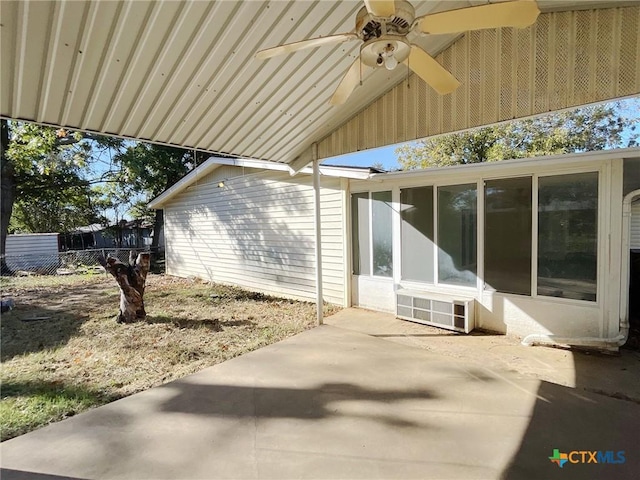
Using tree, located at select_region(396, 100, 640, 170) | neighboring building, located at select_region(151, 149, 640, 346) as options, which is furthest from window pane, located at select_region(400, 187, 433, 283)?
tree, located at select_region(396, 100, 640, 170)

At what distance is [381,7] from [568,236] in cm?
406

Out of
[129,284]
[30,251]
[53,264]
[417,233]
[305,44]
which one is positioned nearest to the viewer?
[305,44]

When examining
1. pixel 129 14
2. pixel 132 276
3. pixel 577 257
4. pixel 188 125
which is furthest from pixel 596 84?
pixel 132 276

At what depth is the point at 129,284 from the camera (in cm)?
555

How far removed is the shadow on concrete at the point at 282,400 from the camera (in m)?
2.85

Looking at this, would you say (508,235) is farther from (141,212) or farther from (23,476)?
(141,212)

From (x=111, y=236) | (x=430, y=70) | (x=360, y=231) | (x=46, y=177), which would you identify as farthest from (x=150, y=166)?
(x=430, y=70)

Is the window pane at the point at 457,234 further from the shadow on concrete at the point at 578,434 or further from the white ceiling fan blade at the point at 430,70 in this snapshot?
the white ceiling fan blade at the point at 430,70

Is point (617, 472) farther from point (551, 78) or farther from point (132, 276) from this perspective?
point (132, 276)

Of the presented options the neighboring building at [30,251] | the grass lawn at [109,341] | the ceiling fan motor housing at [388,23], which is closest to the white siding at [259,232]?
the grass lawn at [109,341]

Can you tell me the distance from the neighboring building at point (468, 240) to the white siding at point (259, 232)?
0.04m

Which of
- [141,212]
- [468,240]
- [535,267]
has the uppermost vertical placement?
[141,212]

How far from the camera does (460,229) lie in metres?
5.20

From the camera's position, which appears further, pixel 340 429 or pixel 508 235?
pixel 508 235
